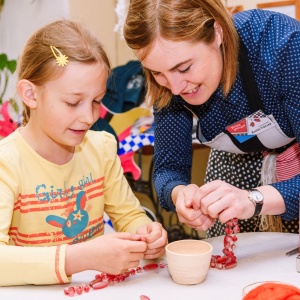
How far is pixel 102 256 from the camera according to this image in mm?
1134

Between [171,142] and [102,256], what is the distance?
1.72ft

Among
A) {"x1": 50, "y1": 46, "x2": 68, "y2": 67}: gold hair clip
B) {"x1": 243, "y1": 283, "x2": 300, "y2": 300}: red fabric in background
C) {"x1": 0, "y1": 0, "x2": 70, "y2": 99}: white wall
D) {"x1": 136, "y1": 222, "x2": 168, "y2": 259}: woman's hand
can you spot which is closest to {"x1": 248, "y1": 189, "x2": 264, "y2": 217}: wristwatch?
{"x1": 136, "y1": 222, "x2": 168, "y2": 259}: woman's hand

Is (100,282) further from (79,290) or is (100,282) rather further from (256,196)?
(256,196)

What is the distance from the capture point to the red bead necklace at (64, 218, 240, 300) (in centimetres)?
108

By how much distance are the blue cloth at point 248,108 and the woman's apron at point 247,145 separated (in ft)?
0.06

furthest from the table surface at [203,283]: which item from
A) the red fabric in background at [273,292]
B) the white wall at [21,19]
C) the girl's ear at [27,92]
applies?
the white wall at [21,19]

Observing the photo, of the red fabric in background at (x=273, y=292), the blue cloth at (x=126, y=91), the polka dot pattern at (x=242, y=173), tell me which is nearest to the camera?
the red fabric in background at (x=273, y=292)

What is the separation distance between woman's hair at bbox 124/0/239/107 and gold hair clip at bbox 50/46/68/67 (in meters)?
0.17

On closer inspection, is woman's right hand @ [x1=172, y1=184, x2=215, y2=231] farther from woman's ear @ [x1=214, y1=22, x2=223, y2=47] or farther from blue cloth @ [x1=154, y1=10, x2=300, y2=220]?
woman's ear @ [x1=214, y1=22, x2=223, y2=47]

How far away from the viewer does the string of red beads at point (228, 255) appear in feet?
3.89

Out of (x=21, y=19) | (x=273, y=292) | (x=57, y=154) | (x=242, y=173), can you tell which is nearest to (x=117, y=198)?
(x=57, y=154)

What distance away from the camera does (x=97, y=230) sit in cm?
150

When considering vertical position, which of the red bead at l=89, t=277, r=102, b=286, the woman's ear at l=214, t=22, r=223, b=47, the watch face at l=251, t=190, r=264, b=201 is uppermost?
the woman's ear at l=214, t=22, r=223, b=47

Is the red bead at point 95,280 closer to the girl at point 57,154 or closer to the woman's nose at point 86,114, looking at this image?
the girl at point 57,154
